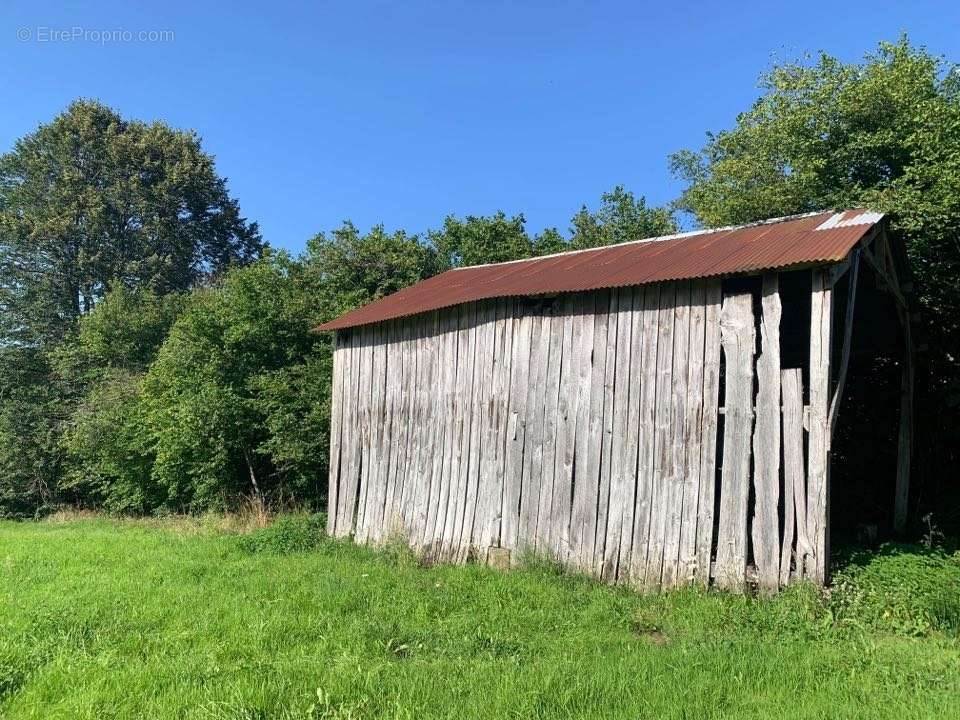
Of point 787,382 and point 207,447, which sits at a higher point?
point 787,382

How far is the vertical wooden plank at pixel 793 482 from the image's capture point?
575 centimetres

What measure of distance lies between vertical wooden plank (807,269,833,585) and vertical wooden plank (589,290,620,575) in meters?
2.03

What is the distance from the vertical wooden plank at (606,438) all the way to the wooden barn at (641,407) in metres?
0.02

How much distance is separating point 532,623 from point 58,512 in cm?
1873

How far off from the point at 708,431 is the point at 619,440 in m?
1.01

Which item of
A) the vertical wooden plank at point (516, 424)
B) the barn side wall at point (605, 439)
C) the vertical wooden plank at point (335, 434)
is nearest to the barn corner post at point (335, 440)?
the vertical wooden plank at point (335, 434)

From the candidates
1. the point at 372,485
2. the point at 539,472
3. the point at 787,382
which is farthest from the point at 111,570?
the point at 787,382

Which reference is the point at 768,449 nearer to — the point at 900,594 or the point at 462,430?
the point at 900,594

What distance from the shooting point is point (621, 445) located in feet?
23.0

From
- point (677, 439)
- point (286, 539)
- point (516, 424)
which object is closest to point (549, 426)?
point (516, 424)

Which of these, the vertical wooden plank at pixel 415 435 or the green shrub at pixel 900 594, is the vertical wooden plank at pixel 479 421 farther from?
the green shrub at pixel 900 594

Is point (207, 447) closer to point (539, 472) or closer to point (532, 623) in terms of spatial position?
point (539, 472)

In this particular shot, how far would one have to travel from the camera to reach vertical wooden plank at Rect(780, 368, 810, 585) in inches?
226

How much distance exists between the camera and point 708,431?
6375mm
